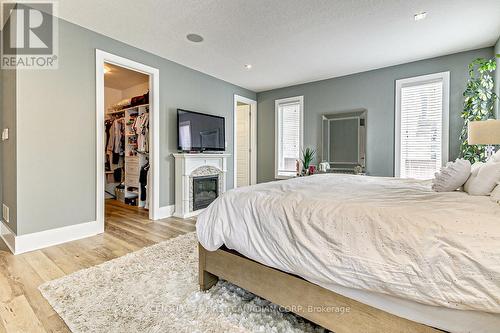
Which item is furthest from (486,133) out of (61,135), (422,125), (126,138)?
(126,138)

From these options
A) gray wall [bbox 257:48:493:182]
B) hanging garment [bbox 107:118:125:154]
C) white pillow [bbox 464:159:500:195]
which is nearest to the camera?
white pillow [bbox 464:159:500:195]

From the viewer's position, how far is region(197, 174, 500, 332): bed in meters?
0.90

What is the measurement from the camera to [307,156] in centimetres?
478

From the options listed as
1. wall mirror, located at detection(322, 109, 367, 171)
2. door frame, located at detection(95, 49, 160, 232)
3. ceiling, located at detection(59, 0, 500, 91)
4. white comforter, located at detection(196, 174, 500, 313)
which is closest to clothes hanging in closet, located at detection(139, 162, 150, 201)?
door frame, located at detection(95, 49, 160, 232)

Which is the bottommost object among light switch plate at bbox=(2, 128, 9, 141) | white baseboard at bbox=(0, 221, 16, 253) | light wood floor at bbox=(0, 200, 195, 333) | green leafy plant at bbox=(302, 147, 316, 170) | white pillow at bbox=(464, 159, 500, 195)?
light wood floor at bbox=(0, 200, 195, 333)

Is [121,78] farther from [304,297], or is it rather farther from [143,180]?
[304,297]

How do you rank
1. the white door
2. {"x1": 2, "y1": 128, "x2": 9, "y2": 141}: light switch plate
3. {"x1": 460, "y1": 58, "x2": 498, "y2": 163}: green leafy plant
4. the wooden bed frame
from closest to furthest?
the wooden bed frame, {"x1": 2, "y1": 128, "x2": 9, "y2": 141}: light switch plate, {"x1": 460, "y1": 58, "x2": 498, "y2": 163}: green leafy plant, the white door

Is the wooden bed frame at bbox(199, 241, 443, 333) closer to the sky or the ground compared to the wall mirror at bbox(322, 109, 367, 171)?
closer to the ground

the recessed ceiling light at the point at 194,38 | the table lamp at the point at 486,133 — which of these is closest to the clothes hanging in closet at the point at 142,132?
the recessed ceiling light at the point at 194,38

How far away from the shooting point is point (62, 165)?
9.17ft

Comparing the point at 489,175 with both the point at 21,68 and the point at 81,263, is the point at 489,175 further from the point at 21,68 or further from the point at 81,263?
the point at 21,68

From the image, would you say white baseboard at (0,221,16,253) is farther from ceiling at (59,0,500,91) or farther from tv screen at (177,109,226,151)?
ceiling at (59,0,500,91)

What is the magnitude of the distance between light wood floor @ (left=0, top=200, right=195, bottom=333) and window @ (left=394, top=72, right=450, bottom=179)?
11.8ft

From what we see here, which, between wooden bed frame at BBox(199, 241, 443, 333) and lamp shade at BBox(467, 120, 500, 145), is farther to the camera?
lamp shade at BBox(467, 120, 500, 145)
